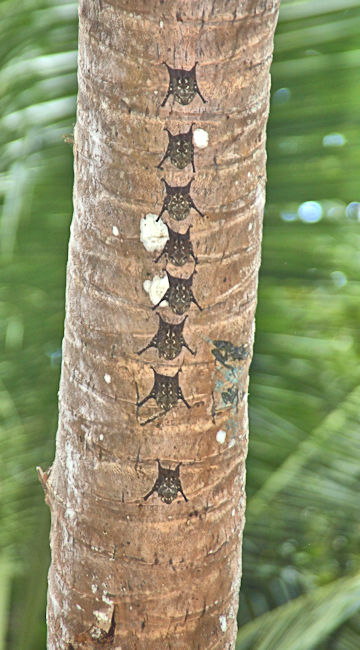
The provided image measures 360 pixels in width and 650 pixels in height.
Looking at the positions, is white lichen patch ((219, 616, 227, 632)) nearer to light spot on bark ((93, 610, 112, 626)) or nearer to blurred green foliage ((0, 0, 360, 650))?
light spot on bark ((93, 610, 112, 626))

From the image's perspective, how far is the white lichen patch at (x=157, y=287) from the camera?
109 cm

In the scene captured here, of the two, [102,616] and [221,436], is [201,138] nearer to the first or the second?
[221,436]

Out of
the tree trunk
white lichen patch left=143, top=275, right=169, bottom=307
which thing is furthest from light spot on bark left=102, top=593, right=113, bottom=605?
white lichen patch left=143, top=275, right=169, bottom=307

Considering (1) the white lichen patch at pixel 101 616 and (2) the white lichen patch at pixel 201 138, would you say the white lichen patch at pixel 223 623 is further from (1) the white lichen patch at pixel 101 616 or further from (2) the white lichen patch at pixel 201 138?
(2) the white lichen patch at pixel 201 138

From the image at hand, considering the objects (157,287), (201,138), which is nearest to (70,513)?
(157,287)

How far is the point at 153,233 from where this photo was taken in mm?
1073

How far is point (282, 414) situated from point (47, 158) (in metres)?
0.71

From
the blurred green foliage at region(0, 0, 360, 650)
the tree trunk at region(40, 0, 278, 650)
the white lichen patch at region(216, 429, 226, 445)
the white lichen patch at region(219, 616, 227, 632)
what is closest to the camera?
the tree trunk at region(40, 0, 278, 650)

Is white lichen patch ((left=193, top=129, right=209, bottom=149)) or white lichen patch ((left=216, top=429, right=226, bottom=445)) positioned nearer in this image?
white lichen patch ((left=193, top=129, right=209, bottom=149))

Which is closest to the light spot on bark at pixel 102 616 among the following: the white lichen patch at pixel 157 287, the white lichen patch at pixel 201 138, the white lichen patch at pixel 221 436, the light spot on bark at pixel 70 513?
the light spot on bark at pixel 70 513

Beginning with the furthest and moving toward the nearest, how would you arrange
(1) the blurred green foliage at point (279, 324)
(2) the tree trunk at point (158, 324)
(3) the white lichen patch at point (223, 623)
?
(1) the blurred green foliage at point (279, 324)
(3) the white lichen patch at point (223, 623)
(2) the tree trunk at point (158, 324)

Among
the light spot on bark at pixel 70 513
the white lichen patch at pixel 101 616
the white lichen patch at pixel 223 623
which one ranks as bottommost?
the white lichen patch at pixel 223 623

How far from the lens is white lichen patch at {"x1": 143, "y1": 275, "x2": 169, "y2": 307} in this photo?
1.09 metres

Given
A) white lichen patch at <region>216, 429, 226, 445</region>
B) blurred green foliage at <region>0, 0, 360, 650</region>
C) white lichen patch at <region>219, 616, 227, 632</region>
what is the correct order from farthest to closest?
Answer: blurred green foliage at <region>0, 0, 360, 650</region>, white lichen patch at <region>219, 616, 227, 632</region>, white lichen patch at <region>216, 429, 226, 445</region>
